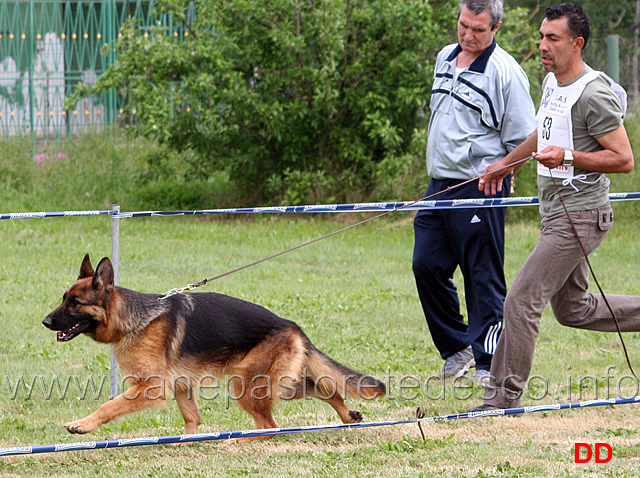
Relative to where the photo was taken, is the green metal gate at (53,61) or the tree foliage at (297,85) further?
the green metal gate at (53,61)

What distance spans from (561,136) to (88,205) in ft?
36.4

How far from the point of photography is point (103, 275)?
4.61 metres

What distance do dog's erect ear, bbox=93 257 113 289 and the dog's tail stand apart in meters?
1.13

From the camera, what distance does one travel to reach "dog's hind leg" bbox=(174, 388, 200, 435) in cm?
493

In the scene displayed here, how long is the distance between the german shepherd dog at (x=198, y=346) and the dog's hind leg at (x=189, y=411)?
0.07m

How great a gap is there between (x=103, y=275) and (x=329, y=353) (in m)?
2.65

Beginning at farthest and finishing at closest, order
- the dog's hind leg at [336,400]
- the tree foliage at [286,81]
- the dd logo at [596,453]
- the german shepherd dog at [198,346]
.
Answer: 1. the tree foliage at [286,81]
2. the dog's hind leg at [336,400]
3. the german shepherd dog at [198,346]
4. the dd logo at [596,453]

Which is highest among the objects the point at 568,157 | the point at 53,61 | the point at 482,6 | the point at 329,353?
the point at 482,6

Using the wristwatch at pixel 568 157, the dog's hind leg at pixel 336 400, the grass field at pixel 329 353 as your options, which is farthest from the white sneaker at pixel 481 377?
the wristwatch at pixel 568 157

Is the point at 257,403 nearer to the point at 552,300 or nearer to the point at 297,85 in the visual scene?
the point at 552,300

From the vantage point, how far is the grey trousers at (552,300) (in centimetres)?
464

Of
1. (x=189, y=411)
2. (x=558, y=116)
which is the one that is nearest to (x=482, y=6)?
(x=558, y=116)

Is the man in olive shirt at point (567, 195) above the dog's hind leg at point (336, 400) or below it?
above

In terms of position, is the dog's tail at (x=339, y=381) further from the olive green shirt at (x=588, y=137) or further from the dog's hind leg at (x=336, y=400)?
the olive green shirt at (x=588, y=137)
